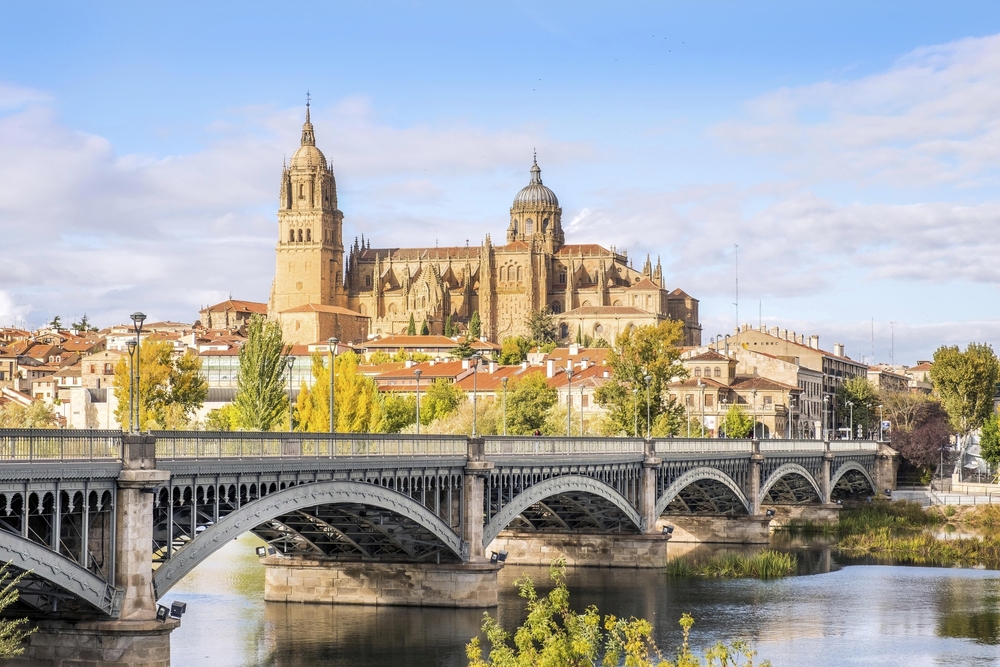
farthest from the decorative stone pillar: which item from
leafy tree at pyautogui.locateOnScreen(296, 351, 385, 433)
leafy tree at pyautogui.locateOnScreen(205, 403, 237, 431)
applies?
leafy tree at pyautogui.locateOnScreen(205, 403, 237, 431)

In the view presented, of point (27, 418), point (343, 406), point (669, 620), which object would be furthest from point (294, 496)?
point (27, 418)

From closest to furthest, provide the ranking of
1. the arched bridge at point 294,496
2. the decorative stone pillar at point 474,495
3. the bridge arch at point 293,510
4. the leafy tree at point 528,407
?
the arched bridge at point 294,496 < the bridge arch at point 293,510 < the decorative stone pillar at point 474,495 < the leafy tree at point 528,407

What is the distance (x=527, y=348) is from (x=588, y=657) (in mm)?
172268

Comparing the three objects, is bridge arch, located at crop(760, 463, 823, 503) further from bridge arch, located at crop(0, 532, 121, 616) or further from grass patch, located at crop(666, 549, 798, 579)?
bridge arch, located at crop(0, 532, 121, 616)

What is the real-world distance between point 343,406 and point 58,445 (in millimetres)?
50935

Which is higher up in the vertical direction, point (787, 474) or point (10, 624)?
point (787, 474)

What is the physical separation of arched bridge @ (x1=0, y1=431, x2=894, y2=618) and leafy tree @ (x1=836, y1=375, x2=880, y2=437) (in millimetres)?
65306

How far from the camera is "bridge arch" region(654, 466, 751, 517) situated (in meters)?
60.2

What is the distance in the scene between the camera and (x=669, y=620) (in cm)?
4625

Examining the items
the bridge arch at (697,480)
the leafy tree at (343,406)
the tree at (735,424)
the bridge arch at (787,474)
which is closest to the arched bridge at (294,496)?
the bridge arch at (697,480)

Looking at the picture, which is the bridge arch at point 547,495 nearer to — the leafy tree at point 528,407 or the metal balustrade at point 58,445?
the metal balustrade at point 58,445

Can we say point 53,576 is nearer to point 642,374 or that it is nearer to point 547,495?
point 547,495

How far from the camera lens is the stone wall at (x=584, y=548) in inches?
2329

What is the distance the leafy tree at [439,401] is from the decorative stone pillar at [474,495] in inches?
2112
